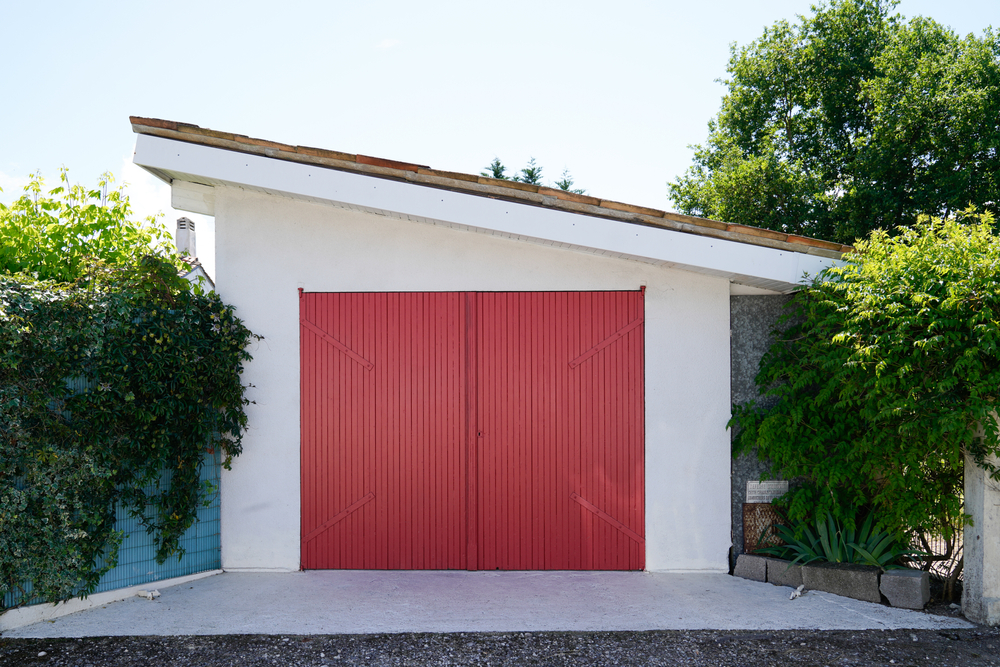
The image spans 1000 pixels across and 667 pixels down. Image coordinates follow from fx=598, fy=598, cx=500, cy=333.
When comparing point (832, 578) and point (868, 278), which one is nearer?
point (868, 278)

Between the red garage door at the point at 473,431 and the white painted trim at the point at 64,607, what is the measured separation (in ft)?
3.97

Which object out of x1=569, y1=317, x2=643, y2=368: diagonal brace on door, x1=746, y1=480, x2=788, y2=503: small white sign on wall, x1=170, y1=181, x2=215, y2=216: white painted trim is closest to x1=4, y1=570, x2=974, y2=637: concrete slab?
x1=746, y1=480, x2=788, y2=503: small white sign on wall

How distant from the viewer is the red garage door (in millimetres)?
5230

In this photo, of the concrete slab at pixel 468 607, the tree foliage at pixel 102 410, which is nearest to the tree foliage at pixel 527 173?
the tree foliage at pixel 102 410

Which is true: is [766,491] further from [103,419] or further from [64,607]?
[64,607]

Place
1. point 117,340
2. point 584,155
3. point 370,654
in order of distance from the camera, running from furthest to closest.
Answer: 1. point 584,155
2. point 117,340
3. point 370,654

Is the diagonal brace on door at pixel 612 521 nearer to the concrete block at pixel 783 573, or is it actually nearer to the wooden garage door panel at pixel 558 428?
the wooden garage door panel at pixel 558 428

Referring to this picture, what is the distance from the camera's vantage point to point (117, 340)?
4219mm

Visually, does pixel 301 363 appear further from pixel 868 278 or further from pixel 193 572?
pixel 868 278

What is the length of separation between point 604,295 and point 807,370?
5.64 feet

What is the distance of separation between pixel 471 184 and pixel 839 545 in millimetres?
4105

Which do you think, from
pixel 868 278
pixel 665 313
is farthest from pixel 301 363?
pixel 868 278

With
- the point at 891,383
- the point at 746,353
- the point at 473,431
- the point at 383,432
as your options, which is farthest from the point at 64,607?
the point at 891,383

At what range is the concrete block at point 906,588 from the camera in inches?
169
